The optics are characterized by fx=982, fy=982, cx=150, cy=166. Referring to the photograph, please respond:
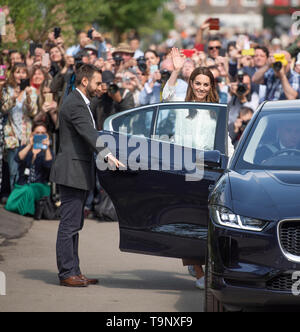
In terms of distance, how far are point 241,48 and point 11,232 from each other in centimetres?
664

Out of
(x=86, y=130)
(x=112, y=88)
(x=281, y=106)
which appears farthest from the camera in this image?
(x=112, y=88)

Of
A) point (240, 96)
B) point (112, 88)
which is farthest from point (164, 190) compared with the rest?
point (240, 96)

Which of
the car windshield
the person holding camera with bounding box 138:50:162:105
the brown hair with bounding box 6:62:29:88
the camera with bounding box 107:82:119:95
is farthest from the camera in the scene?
the brown hair with bounding box 6:62:29:88

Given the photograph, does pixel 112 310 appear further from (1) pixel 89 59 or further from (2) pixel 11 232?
(1) pixel 89 59

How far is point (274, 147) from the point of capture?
7.48 metres

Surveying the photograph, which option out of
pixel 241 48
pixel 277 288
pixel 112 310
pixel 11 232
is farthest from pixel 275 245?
pixel 241 48

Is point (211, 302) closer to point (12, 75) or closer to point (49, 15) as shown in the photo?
point (12, 75)

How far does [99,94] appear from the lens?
13.5 meters

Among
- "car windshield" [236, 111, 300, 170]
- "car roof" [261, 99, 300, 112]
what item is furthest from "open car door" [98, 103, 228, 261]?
"car roof" [261, 99, 300, 112]

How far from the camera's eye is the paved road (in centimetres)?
785

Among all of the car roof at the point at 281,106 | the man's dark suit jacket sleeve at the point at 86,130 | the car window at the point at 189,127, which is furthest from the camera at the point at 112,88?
the car roof at the point at 281,106

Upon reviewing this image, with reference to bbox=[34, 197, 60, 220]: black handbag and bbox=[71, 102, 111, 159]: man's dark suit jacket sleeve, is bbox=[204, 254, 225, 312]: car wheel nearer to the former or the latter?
bbox=[71, 102, 111, 159]: man's dark suit jacket sleeve

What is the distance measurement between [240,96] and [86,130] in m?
6.08

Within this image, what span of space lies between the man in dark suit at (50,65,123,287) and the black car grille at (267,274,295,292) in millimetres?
2783
